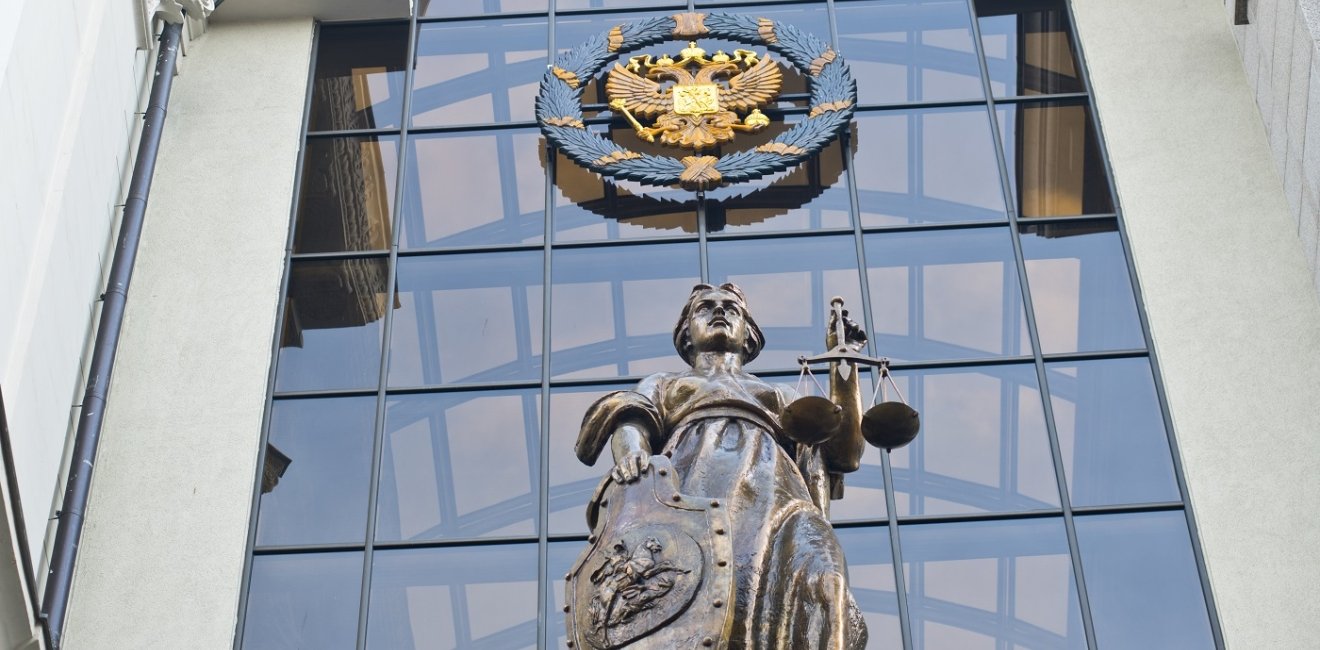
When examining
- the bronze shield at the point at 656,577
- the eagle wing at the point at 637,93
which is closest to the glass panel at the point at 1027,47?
the eagle wing at the point at 637,93

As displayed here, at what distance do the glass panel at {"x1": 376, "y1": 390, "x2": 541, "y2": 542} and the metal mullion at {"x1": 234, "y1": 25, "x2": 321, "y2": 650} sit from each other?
3.11 ft

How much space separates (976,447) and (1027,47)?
17.1ft

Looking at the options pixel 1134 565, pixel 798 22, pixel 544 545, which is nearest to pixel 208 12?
pixel 798 22

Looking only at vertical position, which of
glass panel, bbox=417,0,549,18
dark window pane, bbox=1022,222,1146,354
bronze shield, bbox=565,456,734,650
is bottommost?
bronze shield, bbox=565,456,734,650

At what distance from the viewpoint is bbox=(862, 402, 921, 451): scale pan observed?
12281 millimetres

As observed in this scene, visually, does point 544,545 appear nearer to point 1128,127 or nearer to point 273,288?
point 273,288

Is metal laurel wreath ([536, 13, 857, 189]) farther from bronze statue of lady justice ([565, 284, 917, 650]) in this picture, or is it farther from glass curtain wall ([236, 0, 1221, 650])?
bronze statue of lady justice ([565, 284, 917, 650])

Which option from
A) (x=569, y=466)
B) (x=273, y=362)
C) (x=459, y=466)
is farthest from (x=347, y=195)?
(x=569, y=466)

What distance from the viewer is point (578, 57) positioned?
73.6 ft

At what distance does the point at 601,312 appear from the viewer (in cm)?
2005

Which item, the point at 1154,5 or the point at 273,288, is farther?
the point at 1154,5

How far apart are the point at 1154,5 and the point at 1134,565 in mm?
6648

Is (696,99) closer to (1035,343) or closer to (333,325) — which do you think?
(333,325)

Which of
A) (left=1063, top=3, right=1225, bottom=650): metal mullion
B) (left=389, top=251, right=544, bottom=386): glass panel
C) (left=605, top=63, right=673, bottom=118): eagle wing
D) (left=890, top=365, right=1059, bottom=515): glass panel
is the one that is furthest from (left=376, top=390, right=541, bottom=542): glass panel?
(left=1063, top=3, right=1225, bottom=650): metal mullion
